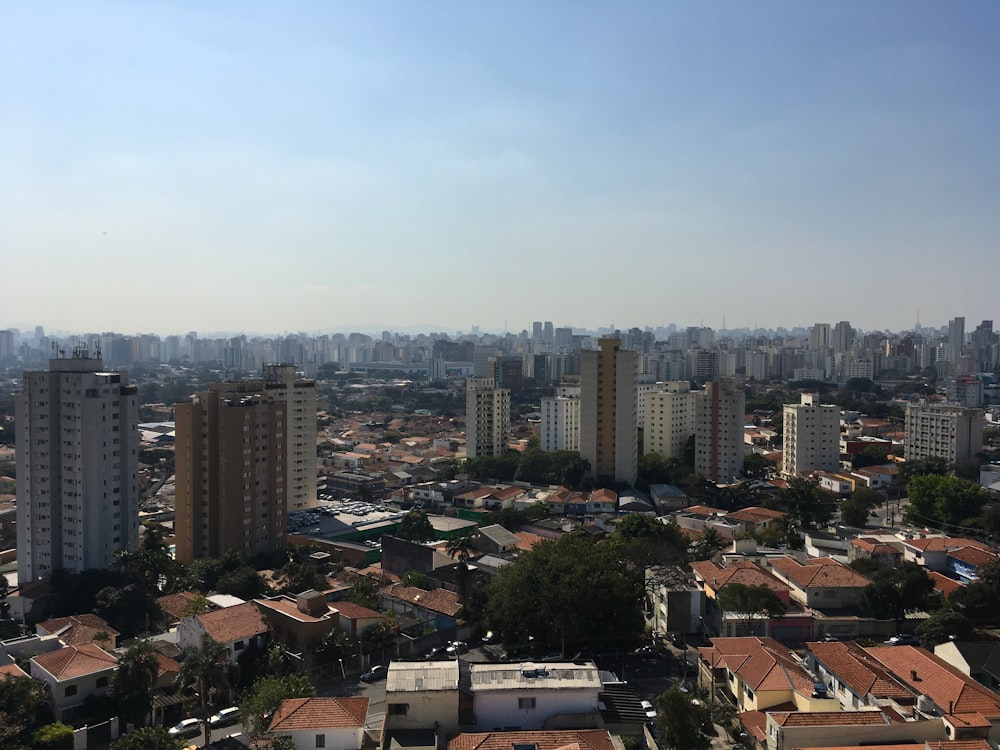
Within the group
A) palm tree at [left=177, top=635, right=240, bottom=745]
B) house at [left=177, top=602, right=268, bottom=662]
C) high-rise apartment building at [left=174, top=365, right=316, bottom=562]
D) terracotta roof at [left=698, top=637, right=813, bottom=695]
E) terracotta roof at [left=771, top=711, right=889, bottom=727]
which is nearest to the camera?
terracotta roof at [left=771, top=711, right=889, bottom=727]

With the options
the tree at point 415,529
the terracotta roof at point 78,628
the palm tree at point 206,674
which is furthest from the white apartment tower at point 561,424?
the palm tree at point 206,674

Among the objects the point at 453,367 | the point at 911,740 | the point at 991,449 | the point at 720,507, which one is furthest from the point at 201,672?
the point at 453,367

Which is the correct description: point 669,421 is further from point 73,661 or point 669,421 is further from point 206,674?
point 73,661

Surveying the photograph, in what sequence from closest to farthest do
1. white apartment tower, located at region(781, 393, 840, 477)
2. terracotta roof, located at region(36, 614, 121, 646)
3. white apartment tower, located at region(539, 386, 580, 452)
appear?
terracotta roof, located at region(36, 614, 121, 646) → white apartment tower, located at region(781, 393, 840, 477) → white apartment tower, located at region(539, 386, 580, 452)

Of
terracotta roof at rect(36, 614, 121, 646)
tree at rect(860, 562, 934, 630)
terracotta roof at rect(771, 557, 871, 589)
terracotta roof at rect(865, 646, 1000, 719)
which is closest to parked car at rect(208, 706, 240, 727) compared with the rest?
terracotta roof at rect(36, 614, 121, 646)

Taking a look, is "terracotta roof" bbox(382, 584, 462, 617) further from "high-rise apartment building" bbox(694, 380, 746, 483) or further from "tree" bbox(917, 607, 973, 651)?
"high-rise apartment building" bbox(694, 380, 746, 483)
